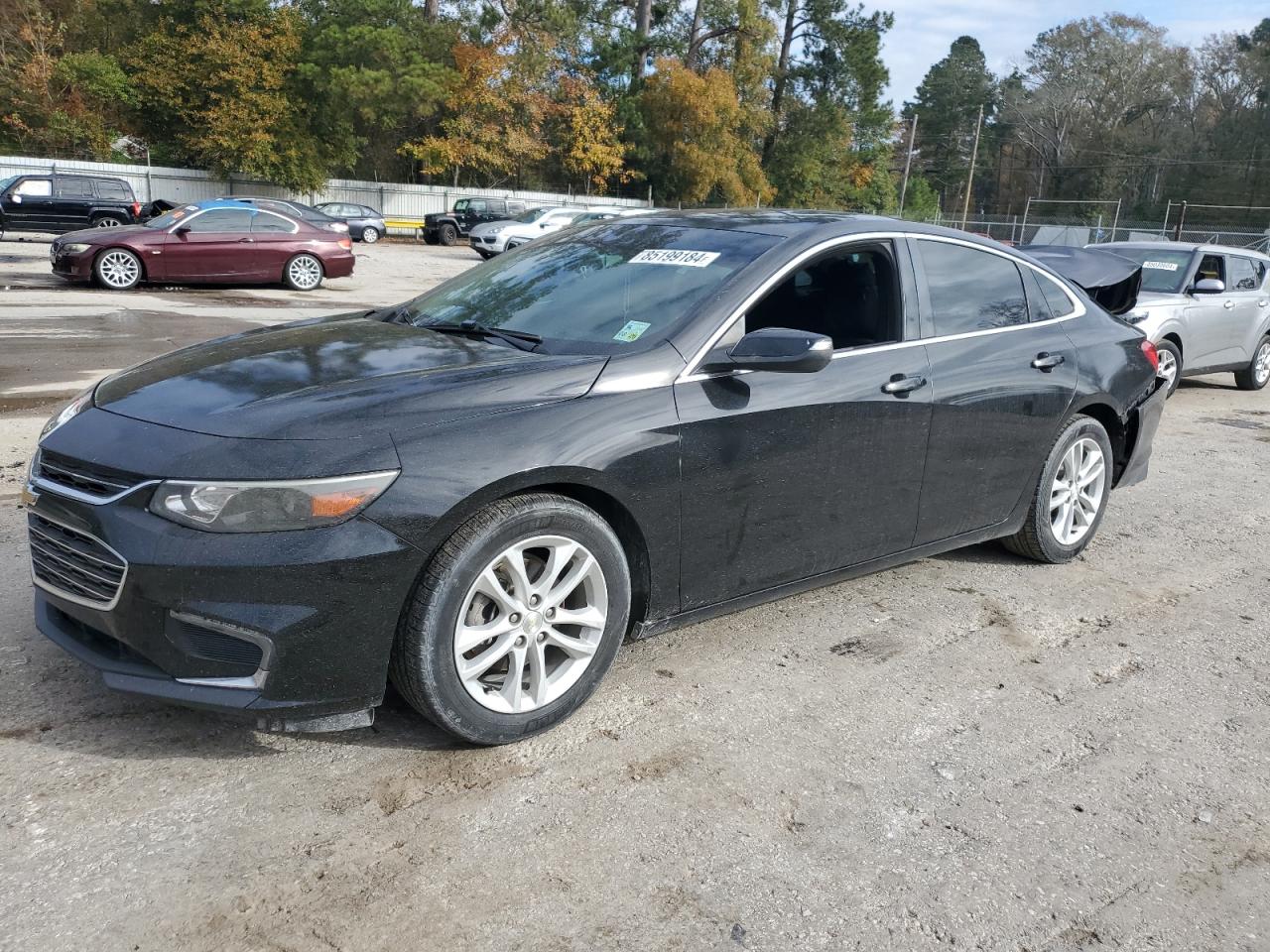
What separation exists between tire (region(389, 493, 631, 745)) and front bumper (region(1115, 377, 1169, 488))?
337cm

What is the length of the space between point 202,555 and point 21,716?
Result: 1061mm

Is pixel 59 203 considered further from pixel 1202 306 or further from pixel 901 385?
pixel 901 385

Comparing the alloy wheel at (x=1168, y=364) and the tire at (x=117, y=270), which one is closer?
the alloy wheel at (x=1168, y=364)

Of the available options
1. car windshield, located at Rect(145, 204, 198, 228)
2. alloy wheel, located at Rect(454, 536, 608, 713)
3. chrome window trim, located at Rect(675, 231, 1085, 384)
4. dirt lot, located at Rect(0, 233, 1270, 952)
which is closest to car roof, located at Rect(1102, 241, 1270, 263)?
chrome window trim, located at Rect(675, 231, 1085, 384)

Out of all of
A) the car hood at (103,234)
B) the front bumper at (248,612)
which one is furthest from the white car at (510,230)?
the front bumper at (248,612)

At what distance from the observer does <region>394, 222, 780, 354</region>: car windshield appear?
3662mm

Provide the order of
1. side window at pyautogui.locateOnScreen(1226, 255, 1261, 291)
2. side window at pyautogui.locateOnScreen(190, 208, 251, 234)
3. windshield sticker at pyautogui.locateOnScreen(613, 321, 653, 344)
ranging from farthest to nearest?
side window at pyautogui.locateOnScreen(190, 208, 251, 234) → side window at pyautogui.locateOnScreen(1226, 255, 1261, 291) → windshield sticker at pyautogui.locateOnScreen(613, 321, 653, 344)

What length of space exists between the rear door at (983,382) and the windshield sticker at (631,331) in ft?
4.37

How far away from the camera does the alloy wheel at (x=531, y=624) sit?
10.1 ft

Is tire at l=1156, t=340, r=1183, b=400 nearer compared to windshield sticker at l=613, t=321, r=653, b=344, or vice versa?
windshield sticker at l=613, t=321, r=653, b=344

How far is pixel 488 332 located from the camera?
383 centimetres

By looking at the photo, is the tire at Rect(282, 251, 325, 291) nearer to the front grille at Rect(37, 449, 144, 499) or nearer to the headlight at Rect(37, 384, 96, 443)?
the headlight at Rect(37, 384, 96, 443)

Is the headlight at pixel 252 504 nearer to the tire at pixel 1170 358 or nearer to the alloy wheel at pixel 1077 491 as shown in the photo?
the alloy wheel at pixel 1077 491

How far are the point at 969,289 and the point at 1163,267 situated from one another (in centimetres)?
726
